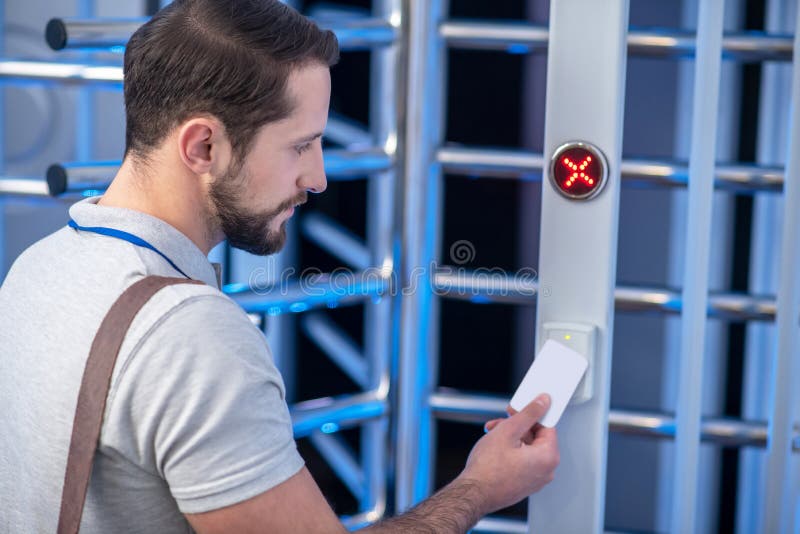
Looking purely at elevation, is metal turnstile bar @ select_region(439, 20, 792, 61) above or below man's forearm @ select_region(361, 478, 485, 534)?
above

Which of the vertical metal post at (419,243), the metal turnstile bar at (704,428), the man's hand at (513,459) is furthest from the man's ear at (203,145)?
the metal turnstile bar at (704,428)

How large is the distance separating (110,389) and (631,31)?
3.53ft

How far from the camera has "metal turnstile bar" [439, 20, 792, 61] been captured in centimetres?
161

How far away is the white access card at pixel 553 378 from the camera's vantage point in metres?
1.37

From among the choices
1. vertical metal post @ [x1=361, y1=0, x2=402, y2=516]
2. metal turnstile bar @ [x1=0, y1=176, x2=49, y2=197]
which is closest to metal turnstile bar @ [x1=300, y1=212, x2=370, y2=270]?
vertical metal post @ [x1=361, y1=0, x2=402, y2=516]

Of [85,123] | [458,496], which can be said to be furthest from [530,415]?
[85,123]

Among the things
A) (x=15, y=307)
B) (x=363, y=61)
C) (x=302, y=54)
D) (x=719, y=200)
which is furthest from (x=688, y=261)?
(x=363, y=61)

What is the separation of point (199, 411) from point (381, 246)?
97cm

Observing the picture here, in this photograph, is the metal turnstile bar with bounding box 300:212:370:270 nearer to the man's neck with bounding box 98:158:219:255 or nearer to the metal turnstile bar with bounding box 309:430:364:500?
the metal turnstile bar with bounding box 309:430:364:500

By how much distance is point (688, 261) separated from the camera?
4.86 ft

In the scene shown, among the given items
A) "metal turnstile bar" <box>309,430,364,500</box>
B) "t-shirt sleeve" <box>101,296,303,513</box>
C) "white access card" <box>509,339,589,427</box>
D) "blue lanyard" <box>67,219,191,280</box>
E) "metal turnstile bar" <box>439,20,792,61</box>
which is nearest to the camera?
"t-shirt sleeve" <box>101,296,303,513</box>

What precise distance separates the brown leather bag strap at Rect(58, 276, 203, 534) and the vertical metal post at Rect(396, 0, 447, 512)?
0.85 m

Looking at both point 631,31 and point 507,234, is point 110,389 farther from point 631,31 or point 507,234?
point 507,234

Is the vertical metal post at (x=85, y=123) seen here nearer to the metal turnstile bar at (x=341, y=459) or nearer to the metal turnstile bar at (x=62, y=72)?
the metal turnstile bar at (x=62, y=72)
